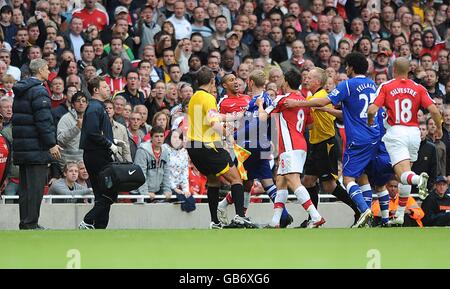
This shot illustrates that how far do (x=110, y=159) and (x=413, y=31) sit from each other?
11497 mm

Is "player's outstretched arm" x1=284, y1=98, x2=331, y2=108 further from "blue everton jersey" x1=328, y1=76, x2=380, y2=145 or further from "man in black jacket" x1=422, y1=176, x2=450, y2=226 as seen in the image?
"man in black jacket" x1=422, y1=176, x2=450, y2=226

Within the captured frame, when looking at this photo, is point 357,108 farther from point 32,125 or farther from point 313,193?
point 32,125

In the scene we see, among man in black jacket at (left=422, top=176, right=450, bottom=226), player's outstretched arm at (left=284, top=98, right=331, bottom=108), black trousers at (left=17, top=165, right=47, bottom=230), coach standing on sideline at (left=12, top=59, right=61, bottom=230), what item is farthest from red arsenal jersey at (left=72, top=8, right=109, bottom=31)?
player's outstretched arm at (left=284, top=98, right=331, bottom=108)

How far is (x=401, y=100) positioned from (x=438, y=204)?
392cm

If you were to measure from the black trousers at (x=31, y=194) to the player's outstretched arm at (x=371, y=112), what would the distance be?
14.3ft

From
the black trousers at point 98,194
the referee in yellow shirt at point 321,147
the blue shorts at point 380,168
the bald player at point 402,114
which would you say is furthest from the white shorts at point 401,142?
the black trousers at point 98,194

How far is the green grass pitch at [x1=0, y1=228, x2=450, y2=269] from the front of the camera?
10.5 meters

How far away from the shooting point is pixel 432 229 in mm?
15203

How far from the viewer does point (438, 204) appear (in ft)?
63.5

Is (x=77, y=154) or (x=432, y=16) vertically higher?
(x=432, y=16)

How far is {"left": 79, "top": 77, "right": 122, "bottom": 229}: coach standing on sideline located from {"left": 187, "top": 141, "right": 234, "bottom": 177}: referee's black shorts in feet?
3.59

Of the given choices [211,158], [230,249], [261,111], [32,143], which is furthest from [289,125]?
[230,249]

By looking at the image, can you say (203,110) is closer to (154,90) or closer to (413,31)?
(154,90)
